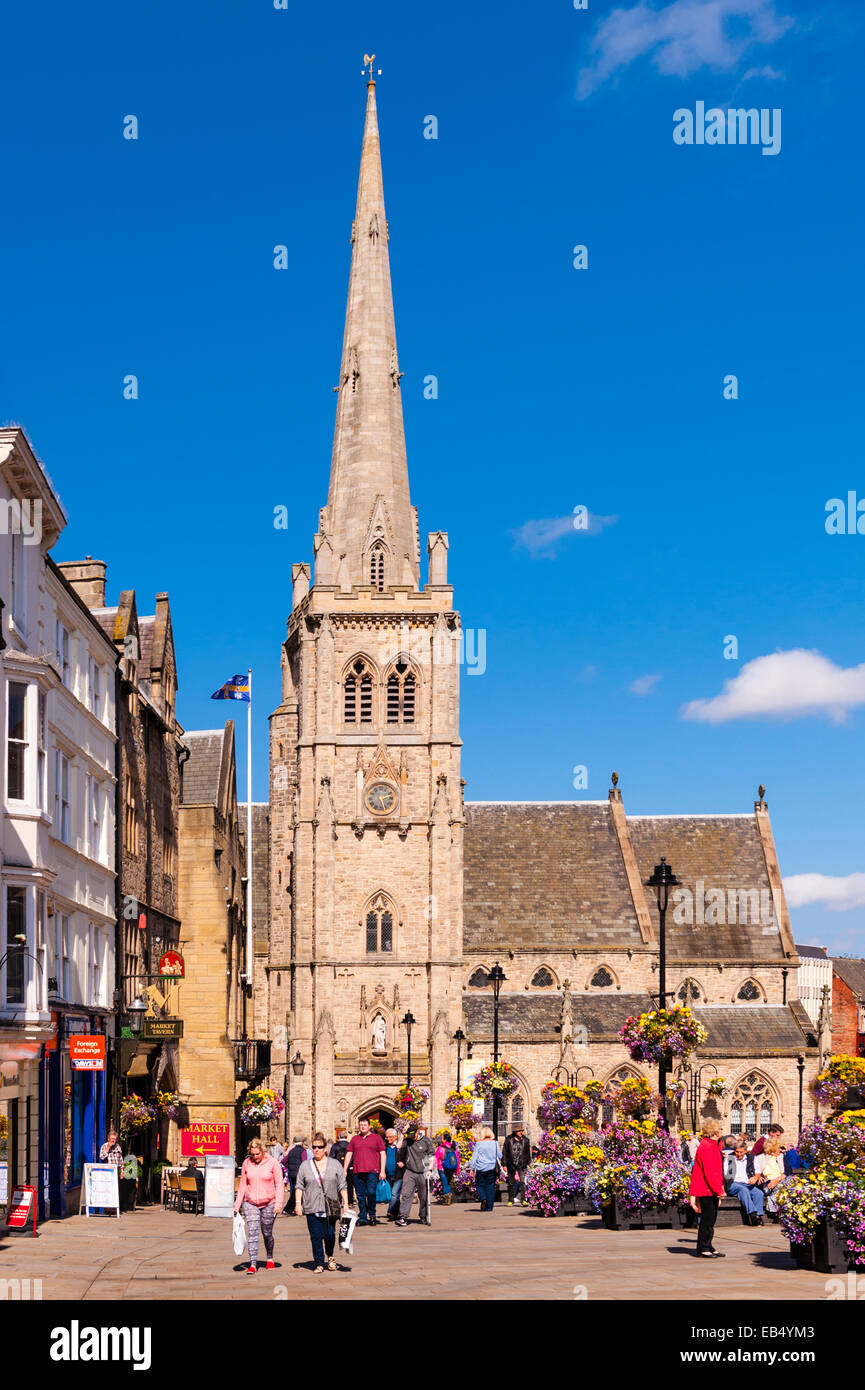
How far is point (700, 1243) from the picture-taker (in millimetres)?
19078

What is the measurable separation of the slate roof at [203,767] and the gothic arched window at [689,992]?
3137cm

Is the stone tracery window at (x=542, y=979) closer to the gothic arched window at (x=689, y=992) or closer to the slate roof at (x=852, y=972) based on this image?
the gothic arched window at (x=689, y=992)

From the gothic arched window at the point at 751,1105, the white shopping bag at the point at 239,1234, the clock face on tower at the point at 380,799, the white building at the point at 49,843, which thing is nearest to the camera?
the white shopping bag at the point at 239,1234

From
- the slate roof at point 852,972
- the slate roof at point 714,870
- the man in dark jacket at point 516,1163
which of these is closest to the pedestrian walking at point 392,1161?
the man in dark jacket at point 516,1163

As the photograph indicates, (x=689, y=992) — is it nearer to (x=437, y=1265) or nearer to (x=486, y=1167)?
(x=486, y=1167)

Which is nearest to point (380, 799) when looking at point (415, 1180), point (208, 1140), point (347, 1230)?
point (208, 1140)

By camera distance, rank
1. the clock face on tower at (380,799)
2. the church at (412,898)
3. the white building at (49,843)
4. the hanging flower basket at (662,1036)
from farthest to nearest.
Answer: the clock face on tower at (380,799) → the church at (412,898) → the hanging flower basket at (662,1036) → the white building at (49,843)

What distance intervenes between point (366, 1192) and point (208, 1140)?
9490mm

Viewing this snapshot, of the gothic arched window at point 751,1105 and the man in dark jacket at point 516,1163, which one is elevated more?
the man in dark jacket at point 516,1163

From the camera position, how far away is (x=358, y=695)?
7131cm

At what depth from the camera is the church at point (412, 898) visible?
68.6 metres

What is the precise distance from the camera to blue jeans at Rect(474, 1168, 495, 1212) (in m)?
28.8

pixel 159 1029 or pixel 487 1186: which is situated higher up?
pixel 159 1029
